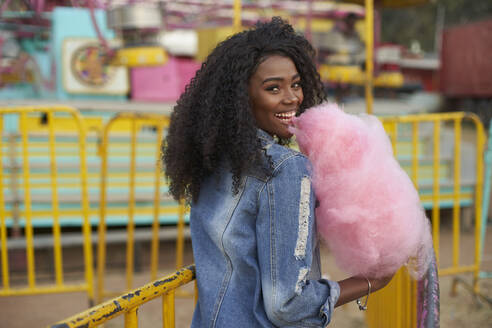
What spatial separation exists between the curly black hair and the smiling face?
26 mm

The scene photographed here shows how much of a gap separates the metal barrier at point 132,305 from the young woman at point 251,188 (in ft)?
0.39

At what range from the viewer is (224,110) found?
1.22m

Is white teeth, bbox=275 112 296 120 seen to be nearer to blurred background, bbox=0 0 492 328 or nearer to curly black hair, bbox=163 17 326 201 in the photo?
curly black hair, bbox=163 17 326 201

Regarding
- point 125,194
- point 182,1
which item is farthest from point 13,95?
point 125,194

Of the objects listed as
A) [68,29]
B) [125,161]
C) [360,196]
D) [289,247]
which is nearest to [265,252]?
[289,247]

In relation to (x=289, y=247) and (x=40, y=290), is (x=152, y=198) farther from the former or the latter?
(x=289, y=247)

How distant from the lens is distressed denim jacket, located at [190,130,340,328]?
3.57 feet

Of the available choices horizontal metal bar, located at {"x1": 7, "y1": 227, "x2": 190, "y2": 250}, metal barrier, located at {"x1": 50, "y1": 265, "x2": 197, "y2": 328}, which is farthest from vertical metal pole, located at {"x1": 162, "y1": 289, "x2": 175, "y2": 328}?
horizontal metal bar, located at {"x1": 7, "y1": 227, "x2": 190, "y2": 250}

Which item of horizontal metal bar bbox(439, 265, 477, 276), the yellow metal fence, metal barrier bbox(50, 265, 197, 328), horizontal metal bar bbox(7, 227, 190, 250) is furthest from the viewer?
horizontal metal bar bbox(7, 227, 190, 250)

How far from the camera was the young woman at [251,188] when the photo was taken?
1.10 metres

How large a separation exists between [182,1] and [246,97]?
322 inches

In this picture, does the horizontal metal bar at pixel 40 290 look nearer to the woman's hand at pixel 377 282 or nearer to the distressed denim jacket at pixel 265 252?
the distressed denim jacket at pixel 265 252

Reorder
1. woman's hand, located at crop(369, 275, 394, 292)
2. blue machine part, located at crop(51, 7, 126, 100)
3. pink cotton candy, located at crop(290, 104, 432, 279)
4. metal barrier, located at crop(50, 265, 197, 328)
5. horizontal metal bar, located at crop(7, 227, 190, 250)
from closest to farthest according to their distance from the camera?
metal barrier, located at crop(50, 265, 197, 328) < pink cotton candy, located at crop(290, 104, 432, 279) < woman's hand, located at crop(369, 275, 394, 292) < horizontal metal bar, located at crop(7, 227, 190, 250) < blue machine part, located at crop(51, 7, 126, 100)

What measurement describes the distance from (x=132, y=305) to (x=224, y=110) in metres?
0.59
